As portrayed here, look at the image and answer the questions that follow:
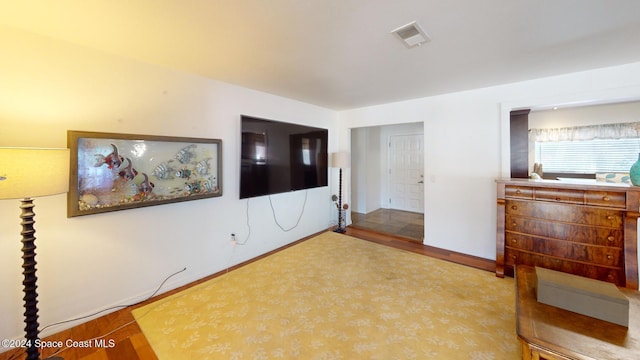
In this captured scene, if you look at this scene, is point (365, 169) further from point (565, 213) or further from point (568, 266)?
point (568, 266)

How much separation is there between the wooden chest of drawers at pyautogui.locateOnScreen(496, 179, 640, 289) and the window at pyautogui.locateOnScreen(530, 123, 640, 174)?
10.8 feet

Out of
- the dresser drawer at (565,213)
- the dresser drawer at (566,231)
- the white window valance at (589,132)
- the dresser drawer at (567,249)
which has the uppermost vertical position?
the white window valance at (589,132)

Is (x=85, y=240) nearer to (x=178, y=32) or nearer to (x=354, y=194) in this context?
(x=178, y=32)

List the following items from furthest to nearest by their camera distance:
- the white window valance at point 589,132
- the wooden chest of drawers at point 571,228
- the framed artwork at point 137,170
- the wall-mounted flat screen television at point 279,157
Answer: the white window valance at point 589,132 → the wall-mounted flat screen television at point 279,157 → the wooden chest of drawers at point 571,228 → the framed artwork at point 137,170

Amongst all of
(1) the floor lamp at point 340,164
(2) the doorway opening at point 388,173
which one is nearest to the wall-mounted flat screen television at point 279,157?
(1) the floor lamp at point 340,164

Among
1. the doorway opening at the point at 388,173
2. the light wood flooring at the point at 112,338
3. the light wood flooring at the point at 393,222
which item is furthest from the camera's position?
the doorway opening at the point at 388,173

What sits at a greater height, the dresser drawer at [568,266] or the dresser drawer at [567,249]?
the dresser drawer at [567,249]

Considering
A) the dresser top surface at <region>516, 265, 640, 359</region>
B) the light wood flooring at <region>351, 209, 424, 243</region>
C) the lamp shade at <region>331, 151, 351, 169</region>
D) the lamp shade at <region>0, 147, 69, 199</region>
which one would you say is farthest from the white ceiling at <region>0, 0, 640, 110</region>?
the light wood flooring at <region>351, 209, 424, 243</region>

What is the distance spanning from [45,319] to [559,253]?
468cm

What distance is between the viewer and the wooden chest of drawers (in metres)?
2.17

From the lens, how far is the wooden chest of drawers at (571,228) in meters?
2.17

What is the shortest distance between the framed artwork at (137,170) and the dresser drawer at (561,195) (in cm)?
357

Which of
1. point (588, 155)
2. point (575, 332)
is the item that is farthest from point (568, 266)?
point (588, 155)

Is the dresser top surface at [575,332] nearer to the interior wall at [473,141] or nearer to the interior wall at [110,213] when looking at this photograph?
the interior wall at [473,141]
